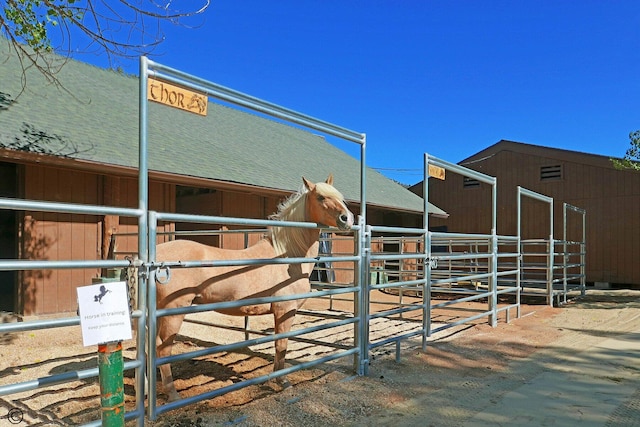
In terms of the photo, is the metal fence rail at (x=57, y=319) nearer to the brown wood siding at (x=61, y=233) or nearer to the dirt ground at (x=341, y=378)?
the dirt ground at (x=341, y=378)

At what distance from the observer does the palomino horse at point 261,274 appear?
3701 mm

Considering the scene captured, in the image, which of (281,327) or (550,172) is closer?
(281,327)

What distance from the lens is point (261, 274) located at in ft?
13.4

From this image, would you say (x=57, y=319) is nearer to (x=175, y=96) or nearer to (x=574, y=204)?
(x=175, y=96)

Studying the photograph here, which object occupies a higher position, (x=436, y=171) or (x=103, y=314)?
(x=436, y=171)

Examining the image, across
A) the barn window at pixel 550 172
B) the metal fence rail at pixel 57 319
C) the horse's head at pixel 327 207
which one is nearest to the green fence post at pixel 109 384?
the metal fence rail at pixel 57 319

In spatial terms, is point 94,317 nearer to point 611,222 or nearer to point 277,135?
point 277,135

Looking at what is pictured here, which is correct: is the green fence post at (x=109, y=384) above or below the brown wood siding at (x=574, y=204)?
below

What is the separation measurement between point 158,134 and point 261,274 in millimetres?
7129

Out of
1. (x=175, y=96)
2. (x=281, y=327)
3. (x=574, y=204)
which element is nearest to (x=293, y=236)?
(x=281, y=327)

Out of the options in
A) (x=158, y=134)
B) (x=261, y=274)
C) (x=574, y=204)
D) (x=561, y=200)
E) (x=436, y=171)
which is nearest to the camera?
(x=261, y=274)

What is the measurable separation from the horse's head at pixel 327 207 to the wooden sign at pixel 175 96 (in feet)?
4.59

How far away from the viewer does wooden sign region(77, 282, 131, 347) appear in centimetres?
182

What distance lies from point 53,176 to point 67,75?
3.82 metres
